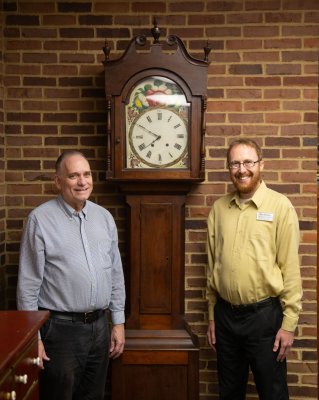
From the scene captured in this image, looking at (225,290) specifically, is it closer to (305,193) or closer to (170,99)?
(305,193)

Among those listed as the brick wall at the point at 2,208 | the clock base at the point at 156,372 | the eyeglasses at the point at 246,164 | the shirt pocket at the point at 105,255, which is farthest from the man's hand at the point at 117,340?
the eyeglasses at the point at 246,164

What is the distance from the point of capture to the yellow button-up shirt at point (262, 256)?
7.27ft

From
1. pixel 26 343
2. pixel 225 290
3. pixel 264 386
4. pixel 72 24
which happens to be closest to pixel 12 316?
pixel 26 343

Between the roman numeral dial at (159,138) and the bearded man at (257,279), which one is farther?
the roman numeral dial at (159,138)

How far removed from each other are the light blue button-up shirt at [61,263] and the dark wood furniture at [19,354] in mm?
328

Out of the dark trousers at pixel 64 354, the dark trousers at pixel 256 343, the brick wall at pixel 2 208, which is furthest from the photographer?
the brick wall at pixel 2 208

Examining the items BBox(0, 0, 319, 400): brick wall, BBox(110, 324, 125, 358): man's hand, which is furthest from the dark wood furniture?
BBox(0, 0, 319, 400): brick wall

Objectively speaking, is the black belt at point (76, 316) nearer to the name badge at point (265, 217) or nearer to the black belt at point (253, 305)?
the black belt at point (253, 305)

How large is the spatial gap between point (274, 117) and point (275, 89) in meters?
0.15

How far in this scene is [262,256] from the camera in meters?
2.23

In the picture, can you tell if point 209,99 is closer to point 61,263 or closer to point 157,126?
point 157,126

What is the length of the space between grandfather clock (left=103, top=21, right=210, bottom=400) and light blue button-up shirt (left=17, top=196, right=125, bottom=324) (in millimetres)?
333

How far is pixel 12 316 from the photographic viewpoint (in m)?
1.75

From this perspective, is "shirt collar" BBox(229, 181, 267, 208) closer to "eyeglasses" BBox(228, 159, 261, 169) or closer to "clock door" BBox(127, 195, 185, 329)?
"eyeglasses" BBox(228, 159, 261, 169)
